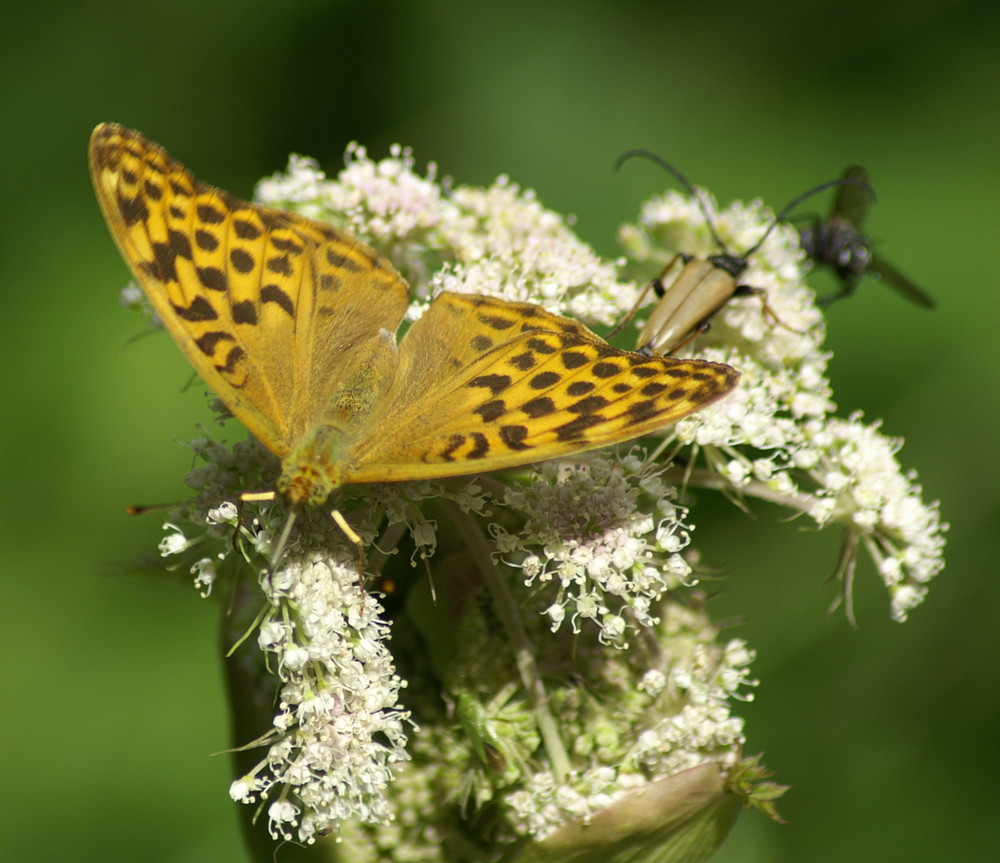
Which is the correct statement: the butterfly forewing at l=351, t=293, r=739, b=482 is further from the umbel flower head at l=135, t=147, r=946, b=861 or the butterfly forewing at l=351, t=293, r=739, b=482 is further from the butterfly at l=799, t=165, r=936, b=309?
the butterfly at l=799, t=165, r=936, b=309

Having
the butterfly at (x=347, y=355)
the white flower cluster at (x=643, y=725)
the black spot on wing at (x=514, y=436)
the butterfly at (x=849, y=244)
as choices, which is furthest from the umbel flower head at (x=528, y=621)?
the butterfly at (x=849, y=244)

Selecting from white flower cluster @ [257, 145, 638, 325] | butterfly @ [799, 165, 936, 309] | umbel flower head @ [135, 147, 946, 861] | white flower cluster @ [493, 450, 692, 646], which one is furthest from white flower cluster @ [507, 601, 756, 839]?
butterfly @ [799, 165, 936, 309]

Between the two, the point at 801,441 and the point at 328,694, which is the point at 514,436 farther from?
the point at 801,441

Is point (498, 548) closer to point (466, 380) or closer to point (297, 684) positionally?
point (466, 380)

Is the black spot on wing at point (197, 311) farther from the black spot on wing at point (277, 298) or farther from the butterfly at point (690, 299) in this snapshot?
the butterfly at point (690, 299)

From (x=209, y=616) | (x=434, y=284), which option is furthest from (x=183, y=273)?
(x=209, y=616)
